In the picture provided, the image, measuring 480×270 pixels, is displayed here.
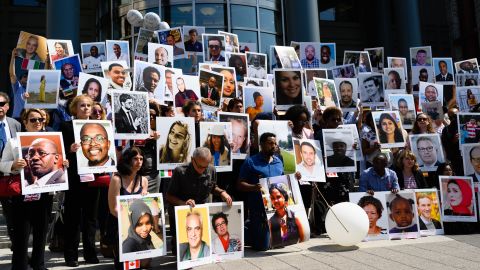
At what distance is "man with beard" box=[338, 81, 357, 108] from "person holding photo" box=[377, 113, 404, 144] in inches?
46.5

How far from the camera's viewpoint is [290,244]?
6172 mm

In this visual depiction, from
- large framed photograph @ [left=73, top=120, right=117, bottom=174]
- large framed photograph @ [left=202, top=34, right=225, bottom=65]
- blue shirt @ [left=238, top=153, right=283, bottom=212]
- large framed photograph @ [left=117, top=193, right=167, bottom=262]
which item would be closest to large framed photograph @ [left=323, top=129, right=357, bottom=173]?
blue shirt @ [left=238, top=153, right=283, bottom=212]

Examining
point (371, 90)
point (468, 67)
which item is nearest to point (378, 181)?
point (371, 90)

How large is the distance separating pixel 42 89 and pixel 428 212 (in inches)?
236

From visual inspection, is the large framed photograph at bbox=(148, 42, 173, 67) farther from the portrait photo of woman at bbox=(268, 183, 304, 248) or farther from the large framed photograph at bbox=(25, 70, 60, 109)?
the portrait photo of woman at bbox=(268, 183, 304, 248)

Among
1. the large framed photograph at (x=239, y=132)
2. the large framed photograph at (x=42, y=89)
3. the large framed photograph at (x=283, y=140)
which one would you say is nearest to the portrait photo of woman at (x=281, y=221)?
the large framed photograph at (x=283, y=140)

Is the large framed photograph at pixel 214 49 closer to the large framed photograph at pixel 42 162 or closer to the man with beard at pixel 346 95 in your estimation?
the man with beard at pixel 346 95

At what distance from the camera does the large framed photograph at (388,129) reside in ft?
25.0

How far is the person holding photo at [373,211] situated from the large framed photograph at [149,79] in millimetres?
3429

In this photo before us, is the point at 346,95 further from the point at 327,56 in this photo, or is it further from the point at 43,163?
the point at 43,163

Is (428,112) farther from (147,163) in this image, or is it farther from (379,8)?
(379,8)

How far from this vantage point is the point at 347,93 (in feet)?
29.5

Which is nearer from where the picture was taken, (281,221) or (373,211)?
(281,221)

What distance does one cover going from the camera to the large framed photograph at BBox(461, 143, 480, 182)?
732 centimetres
